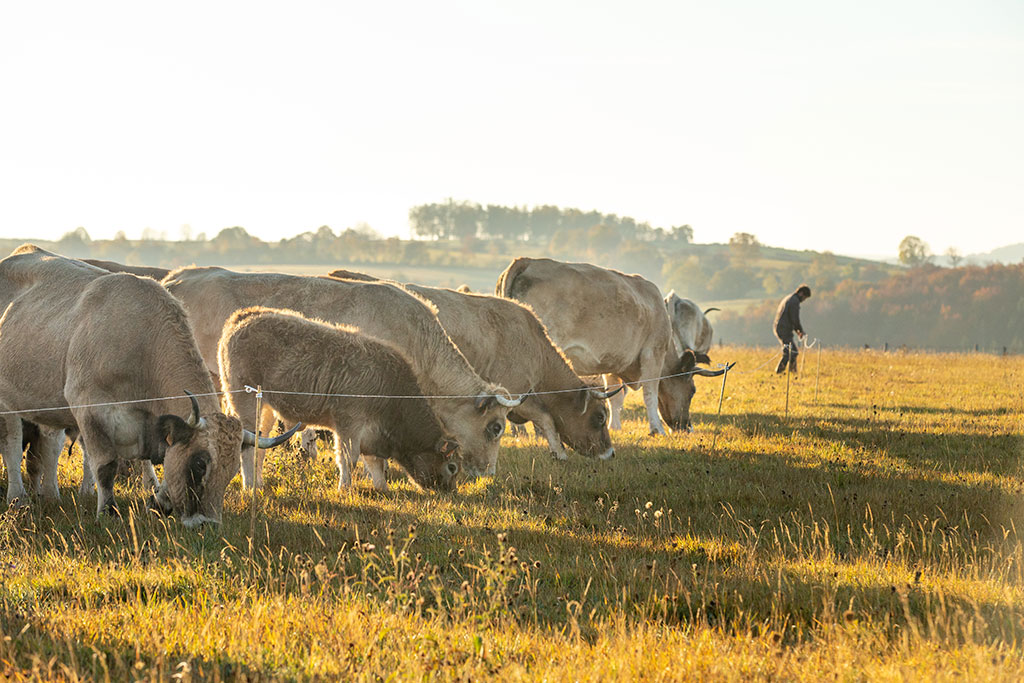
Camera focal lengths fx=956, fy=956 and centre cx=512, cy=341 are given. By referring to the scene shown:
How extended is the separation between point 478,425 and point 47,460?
462 cm

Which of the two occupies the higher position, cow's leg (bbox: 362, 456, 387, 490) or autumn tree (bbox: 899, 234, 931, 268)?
autumn tree (bbox: 899, 234, 931, 268)

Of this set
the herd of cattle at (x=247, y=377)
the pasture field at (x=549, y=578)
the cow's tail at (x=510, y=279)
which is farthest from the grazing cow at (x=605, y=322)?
the pasture field at (x=549, y=578)

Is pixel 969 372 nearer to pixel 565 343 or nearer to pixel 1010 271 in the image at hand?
pixel 565 343

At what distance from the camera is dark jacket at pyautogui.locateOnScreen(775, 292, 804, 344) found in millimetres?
28156

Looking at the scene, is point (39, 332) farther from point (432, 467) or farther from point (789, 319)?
point (789, 319)

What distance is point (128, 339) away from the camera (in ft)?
28.5

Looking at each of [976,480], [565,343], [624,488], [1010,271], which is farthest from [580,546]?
[1010,271]

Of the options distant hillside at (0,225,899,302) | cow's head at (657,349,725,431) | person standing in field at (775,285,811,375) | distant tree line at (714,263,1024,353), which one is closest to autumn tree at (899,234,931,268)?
distant hillside at (0,225,899,302)

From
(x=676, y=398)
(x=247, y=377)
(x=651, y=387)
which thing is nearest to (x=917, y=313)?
(x=676, y=398)

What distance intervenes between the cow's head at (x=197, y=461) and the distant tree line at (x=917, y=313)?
98537 millimetres

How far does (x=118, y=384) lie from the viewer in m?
8.62

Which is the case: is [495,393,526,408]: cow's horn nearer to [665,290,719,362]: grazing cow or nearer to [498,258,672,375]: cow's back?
[498,258,672,375]: cow's back

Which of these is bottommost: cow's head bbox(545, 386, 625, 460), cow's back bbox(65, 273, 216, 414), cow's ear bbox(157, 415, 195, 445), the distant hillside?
cow's head bbox(545, 386, 625, 460)

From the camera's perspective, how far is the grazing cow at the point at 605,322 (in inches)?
669
